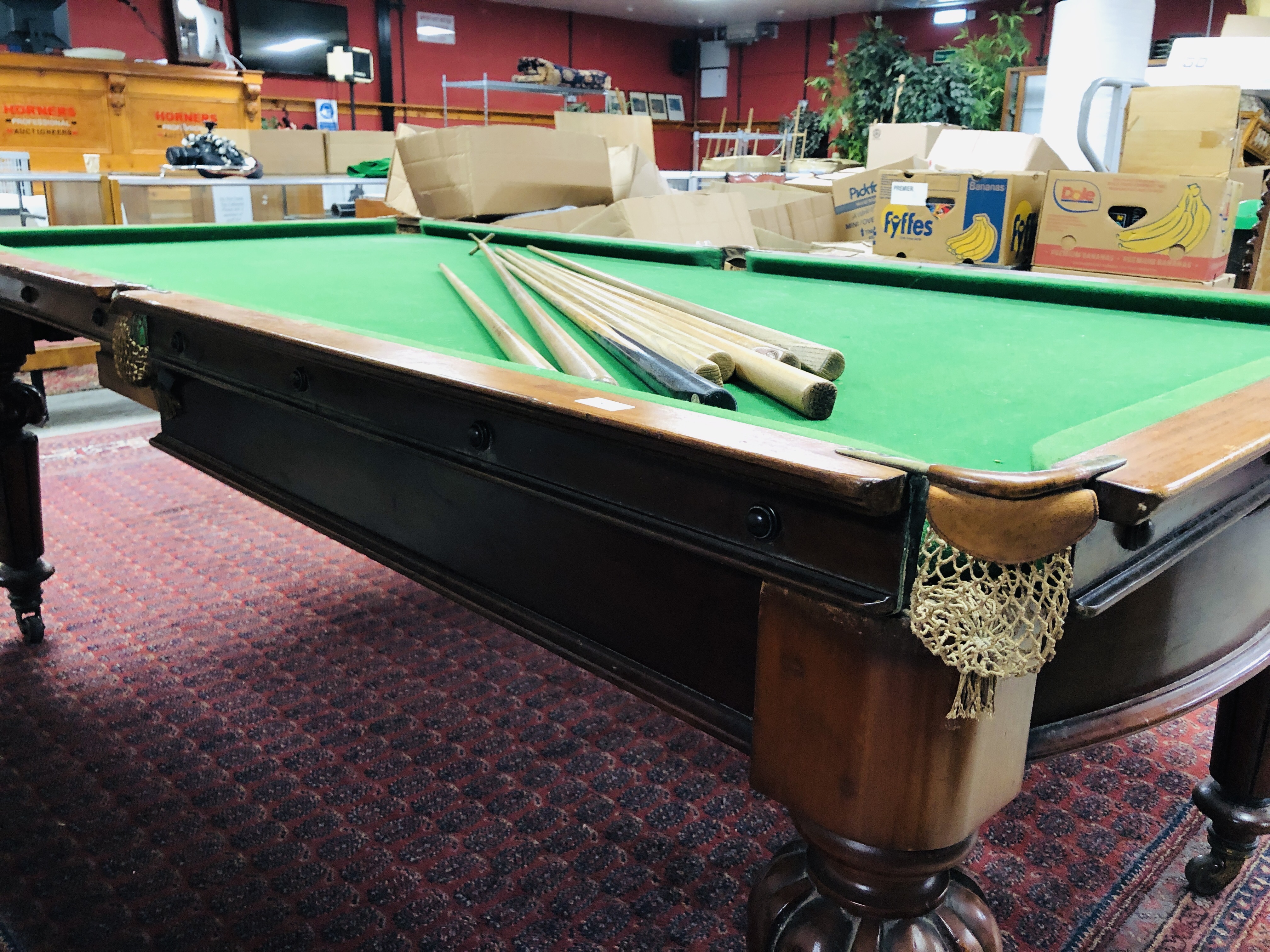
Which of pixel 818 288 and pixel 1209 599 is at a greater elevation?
pixel 818 288

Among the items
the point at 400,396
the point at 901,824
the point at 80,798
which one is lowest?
the point at 80,798

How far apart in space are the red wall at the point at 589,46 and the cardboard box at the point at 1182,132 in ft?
29.8

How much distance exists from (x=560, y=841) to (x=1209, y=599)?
1.00m

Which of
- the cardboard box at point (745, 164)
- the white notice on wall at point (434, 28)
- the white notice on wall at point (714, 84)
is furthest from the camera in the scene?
the white notice on wall at point (714, 84)

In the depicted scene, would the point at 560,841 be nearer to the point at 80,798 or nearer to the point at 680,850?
the point at 680,850

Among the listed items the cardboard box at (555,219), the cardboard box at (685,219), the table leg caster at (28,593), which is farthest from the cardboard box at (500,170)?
the table leg caster at (28,593)

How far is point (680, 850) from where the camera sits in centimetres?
147

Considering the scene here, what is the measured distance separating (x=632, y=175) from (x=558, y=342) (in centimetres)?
320

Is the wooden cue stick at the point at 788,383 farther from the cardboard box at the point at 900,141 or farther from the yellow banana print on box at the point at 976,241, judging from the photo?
the cardboard box at the point at 900,141

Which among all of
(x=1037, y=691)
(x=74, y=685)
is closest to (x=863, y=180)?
(x=74, y=685)

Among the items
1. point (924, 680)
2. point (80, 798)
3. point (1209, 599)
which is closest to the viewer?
point (924, 680)

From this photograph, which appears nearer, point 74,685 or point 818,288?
point 818,288

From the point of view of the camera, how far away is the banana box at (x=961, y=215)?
3104 mm

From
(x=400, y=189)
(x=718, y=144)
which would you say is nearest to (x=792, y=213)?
(x=400, y=189)
